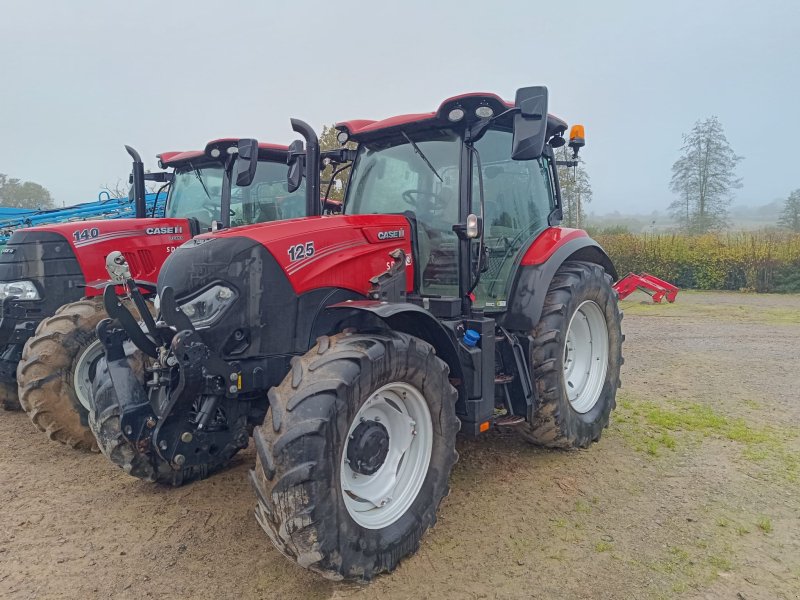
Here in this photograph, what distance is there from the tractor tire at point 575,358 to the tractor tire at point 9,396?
→ 15.2ft

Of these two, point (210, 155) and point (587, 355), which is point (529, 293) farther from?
point (210, 155)

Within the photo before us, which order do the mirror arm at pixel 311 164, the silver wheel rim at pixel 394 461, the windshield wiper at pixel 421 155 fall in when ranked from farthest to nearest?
the windshield wiper at pixel 421 155
the mirror arm at pixel 311 164
the silver wheel rim at pixel 394 461

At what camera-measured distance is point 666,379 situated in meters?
6.61

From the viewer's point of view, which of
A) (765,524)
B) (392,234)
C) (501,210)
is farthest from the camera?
(501,210)

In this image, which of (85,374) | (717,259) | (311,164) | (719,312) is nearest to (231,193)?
(85,374)

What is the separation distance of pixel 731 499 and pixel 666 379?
314cm

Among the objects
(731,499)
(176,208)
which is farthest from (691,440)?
(176,208)

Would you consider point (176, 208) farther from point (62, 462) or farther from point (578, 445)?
point (578, 445)

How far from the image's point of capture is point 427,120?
3744 millimetres

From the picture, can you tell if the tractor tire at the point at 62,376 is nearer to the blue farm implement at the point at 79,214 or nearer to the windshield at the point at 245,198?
the windshield at the point at 245,198

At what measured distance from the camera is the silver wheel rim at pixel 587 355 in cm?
468

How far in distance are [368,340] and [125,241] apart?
3.76 metres

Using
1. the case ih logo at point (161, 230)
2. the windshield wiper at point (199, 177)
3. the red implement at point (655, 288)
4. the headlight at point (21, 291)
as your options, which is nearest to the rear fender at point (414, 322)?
the case ih logo at point (161, 230)

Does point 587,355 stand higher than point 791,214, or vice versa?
point 791,214
